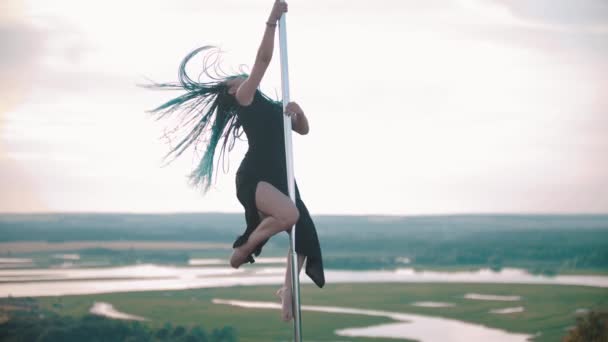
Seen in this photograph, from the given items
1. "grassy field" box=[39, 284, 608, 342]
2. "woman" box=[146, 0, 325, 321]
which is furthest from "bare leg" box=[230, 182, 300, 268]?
"grassy field" box=[39, 284, 608, 342]

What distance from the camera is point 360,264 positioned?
52125 mm

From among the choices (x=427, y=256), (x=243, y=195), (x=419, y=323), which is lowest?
(x=419, y=323)

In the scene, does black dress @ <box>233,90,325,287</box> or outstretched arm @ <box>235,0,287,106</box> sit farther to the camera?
black dress @ <box>233,90,325,287</box>

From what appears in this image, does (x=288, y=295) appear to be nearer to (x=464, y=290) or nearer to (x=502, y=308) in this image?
(x=502, y=308)

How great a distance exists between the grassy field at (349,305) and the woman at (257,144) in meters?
39.0

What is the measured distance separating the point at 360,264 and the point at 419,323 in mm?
5197

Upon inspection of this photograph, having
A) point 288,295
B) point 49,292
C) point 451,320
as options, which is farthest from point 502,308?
point 288,295

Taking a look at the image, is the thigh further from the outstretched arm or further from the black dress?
the outstretched arm

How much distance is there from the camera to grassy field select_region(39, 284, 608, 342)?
45.0 m

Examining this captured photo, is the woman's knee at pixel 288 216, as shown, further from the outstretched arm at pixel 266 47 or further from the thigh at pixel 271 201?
the outstretched arm at pixel 266 47

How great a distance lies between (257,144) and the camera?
4.36 meters

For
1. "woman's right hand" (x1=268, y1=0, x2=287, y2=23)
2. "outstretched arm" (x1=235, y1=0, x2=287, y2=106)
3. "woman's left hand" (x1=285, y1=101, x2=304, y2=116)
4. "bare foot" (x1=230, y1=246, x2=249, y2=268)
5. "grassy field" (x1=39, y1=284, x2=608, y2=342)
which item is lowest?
"grassy field" (x1=39, y1=284, x2=608, y2=342)

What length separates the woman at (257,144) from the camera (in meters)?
4.13

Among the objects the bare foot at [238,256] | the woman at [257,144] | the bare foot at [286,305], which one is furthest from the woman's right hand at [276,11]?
the bare foot at [286,305]
